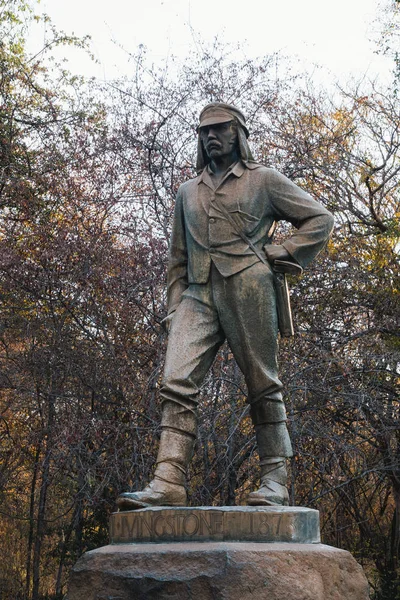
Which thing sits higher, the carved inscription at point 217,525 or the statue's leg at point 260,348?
the statue's leg at point 260,348

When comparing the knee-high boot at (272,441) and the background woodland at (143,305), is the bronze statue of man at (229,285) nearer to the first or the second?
the knee-high boot at (272,441)

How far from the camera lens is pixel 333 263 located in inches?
556

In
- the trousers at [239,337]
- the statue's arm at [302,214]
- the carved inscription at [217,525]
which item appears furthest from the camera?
the statue's arm at [302,214]

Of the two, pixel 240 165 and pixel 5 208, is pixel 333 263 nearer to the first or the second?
pixel 5 208

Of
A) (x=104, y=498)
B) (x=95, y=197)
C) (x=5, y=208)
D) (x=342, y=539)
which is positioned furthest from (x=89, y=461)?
(x=342, y=539)

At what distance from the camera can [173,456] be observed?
507 centimetres

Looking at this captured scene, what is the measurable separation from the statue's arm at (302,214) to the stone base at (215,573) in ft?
5.37

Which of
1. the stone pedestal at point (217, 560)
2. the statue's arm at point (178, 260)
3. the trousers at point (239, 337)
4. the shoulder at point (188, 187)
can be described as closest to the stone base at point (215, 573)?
the stone pedestal at point (217, 560)


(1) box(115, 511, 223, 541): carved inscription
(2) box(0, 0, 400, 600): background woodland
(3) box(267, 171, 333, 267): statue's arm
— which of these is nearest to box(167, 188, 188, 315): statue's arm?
(3) box(267, 171, 333, 267): statue's arm

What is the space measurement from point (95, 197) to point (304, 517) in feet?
34.0

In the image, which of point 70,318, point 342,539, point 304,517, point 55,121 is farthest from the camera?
point 342,539

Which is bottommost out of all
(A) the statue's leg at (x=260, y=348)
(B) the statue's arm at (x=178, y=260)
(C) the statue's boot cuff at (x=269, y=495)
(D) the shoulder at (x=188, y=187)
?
(C) the statue's boot cuff at (x=269, y=495)

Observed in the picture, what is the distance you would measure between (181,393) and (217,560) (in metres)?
0.95

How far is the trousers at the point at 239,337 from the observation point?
17.1 feet
